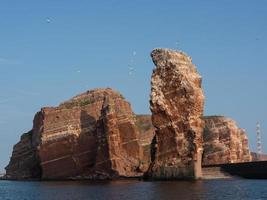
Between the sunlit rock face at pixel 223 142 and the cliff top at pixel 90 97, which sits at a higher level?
the cliff top at pixel 90 97

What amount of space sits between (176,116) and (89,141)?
5783 cm

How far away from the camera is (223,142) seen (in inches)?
6629

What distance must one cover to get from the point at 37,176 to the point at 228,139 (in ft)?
188

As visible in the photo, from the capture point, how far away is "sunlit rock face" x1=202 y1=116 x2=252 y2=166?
529 feet

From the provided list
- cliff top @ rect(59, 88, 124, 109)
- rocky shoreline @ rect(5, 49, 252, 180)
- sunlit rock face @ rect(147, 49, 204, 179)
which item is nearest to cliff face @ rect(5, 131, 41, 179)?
rocky shoreline @ rect(5, 49, 252, 180)

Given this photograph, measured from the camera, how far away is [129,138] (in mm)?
149000

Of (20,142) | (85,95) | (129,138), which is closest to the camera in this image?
(129,138)

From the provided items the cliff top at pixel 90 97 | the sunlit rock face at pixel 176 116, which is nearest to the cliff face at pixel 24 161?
the cliff top at pixel 90 97

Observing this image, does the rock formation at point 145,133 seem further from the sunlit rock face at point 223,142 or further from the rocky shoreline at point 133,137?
the sunlit rock face at point 223,142

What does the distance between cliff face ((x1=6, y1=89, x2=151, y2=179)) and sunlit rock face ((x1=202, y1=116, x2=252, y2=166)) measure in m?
23.0

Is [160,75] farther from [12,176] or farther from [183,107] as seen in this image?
[12,176]

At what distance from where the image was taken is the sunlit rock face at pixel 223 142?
161250mm

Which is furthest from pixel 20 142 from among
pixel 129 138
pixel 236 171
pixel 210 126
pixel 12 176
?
pixel 236 171

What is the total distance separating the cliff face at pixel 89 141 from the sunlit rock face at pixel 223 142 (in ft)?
75.6
